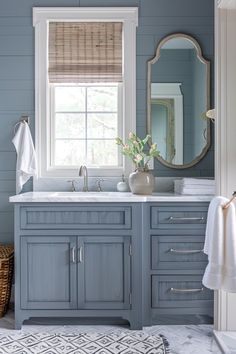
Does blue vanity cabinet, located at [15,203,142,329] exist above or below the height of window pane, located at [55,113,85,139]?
below

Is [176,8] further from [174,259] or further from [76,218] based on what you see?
[174,259]

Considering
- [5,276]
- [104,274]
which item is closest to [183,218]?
[104,274]

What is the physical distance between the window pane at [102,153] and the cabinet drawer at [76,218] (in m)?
0.79

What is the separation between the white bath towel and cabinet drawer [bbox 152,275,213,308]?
701 mm

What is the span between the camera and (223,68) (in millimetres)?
2736

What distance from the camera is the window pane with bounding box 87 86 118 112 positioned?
3.59 metres

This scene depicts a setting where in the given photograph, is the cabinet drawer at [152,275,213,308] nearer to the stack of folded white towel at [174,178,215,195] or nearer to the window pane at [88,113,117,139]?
the stack of folded white towel at [174,178,215,195]

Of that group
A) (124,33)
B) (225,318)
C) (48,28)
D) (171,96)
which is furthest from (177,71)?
(225,318)

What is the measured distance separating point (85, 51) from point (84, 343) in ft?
7.73

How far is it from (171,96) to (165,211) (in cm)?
111

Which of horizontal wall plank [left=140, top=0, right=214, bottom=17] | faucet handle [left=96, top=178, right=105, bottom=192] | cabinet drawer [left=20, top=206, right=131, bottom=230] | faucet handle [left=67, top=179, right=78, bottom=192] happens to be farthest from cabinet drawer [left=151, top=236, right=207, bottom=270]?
horizontal wall plank [left=140, top=0, right=214, bottom=17]

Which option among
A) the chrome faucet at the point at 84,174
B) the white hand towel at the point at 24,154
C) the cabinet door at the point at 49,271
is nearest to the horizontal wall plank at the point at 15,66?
the white hand towel at the point at 24,154

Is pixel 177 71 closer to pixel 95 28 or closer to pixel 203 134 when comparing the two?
pixel 203 134

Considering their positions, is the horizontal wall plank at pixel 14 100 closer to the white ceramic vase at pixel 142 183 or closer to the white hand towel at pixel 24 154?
the white hand towel at pixel 24 154
